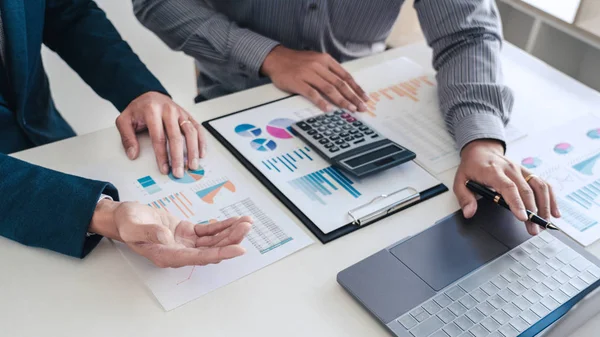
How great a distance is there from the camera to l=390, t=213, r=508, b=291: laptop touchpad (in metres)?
0.68

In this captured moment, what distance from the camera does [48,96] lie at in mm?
1148

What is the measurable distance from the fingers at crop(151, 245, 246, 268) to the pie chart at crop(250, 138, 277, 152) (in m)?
0.27

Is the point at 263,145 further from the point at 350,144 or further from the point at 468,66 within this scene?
the point at 468,66

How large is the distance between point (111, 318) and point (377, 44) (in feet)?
3.22

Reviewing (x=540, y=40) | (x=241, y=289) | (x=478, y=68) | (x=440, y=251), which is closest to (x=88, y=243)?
(x=241, y=289)

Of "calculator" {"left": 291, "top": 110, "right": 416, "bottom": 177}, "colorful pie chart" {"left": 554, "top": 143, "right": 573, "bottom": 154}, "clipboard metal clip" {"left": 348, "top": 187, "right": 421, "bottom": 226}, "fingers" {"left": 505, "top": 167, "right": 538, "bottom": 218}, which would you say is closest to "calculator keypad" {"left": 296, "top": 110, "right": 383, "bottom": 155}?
"calculator" {"left": 291, "top": 110, "right": 416, "bottom": 177}

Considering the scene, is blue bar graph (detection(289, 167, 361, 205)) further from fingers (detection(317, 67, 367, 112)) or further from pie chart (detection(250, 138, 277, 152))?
fingers (detection(317, 67, 367, 112))

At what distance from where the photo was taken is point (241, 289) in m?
0.66

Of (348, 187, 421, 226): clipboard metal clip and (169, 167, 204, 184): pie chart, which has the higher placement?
(348, 187, 421, 226): clipboard metal clip

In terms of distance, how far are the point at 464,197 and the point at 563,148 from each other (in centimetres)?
27

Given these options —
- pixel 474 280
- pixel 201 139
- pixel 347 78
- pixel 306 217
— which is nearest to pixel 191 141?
pixel 201 139

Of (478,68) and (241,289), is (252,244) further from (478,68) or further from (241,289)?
(478,68)

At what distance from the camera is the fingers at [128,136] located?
855mm

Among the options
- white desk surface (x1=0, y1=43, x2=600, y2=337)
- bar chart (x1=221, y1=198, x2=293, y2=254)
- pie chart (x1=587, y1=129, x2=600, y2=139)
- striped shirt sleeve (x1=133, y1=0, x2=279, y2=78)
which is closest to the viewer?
white desk surface (x1=0, y1=43, x2=600, y2=337)
